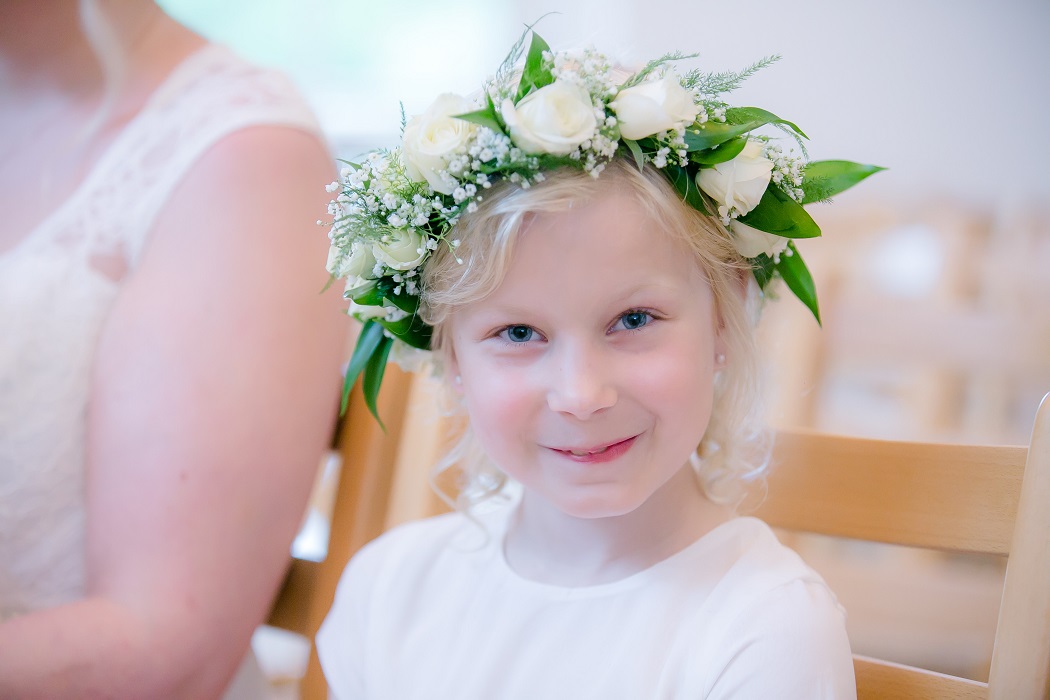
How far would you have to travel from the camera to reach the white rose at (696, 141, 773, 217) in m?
0.80

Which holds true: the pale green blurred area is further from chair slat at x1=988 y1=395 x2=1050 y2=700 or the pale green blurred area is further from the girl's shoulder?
chair slat at x1=988 y1=395 x2=1050 y2=700

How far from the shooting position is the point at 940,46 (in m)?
A: 2.39

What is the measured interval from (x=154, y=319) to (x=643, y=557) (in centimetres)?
60

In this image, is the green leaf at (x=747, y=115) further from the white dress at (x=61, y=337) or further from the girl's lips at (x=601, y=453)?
the white dress at (x=61, y=337)

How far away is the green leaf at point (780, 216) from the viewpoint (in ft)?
2.75

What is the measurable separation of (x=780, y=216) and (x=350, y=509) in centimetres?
67

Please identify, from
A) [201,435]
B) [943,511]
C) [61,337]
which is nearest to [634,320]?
[943,511]

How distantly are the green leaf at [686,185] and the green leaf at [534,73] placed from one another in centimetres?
14

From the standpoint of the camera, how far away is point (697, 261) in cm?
85

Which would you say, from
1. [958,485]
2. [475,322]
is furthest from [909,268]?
[475,322]

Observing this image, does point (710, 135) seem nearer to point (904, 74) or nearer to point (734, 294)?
point (734, 294)

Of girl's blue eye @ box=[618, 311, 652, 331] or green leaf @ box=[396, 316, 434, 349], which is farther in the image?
green leaf @ box=[396, 316, 434, 349]

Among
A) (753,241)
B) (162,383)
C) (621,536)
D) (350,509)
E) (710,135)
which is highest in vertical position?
(710,135)

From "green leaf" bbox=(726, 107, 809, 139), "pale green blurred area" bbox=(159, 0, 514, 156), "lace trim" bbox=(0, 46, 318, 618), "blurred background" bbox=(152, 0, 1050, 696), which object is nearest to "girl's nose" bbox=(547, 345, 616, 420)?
"green leaf" bbox=(726, 107, 809, 139)
